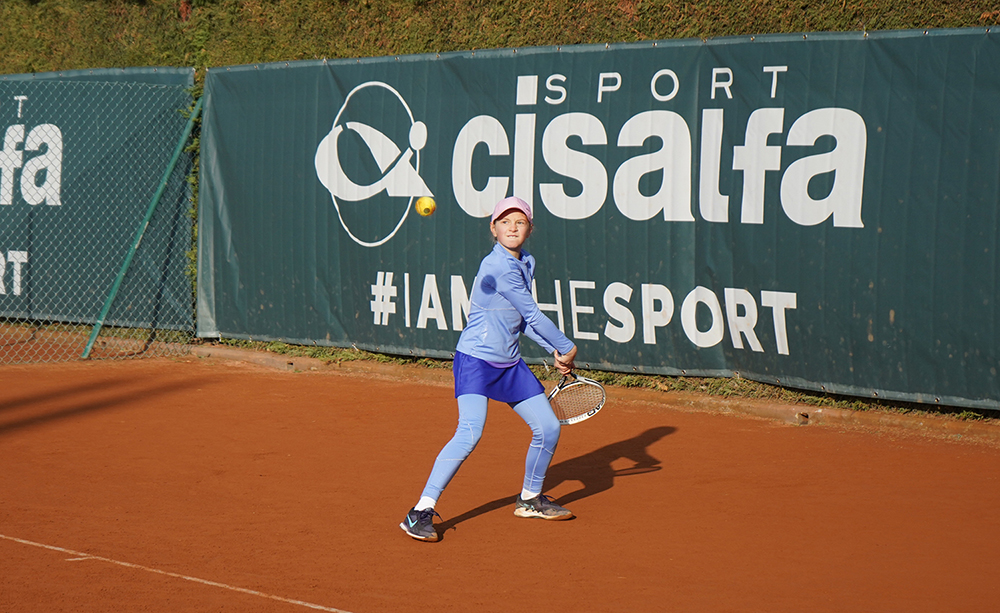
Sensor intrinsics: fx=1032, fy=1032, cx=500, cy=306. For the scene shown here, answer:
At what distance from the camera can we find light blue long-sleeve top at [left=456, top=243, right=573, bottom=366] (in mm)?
4891

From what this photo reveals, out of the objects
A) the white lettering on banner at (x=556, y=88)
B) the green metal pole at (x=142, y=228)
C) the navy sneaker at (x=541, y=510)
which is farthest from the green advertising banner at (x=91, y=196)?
the navy sneaker at (x=541, y=510)

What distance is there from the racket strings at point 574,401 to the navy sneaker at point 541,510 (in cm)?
A: 47

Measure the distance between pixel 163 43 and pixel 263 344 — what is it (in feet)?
12.2

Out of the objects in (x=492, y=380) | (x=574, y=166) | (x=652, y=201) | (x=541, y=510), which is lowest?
(x=541, y=510)

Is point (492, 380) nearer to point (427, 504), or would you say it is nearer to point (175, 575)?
point (427, 504)

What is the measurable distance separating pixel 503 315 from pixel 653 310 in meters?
3.49

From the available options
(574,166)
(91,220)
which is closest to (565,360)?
(574,166)

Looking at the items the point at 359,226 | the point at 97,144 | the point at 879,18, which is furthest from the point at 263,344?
the point at 879,18

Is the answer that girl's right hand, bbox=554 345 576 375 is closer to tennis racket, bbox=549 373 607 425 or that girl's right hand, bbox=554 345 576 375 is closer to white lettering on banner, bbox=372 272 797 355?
tennis racket, bbox=549 373 607 425

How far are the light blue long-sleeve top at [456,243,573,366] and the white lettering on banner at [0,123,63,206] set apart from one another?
7478 mm

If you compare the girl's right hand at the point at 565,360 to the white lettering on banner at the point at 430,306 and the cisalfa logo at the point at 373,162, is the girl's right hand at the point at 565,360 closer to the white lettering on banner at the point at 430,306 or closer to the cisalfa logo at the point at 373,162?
the white lettering on banner at the point at 430,306

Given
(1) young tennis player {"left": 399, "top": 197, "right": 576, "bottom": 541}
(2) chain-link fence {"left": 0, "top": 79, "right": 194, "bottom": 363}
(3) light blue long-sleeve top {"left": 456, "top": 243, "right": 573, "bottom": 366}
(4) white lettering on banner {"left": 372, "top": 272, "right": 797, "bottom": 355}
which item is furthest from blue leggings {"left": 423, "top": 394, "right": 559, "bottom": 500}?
(2) chain-link fence {"left": 0, "top": 79, "right": 194, "bottom": 363}

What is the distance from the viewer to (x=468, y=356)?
5012mm

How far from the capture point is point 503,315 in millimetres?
5000
